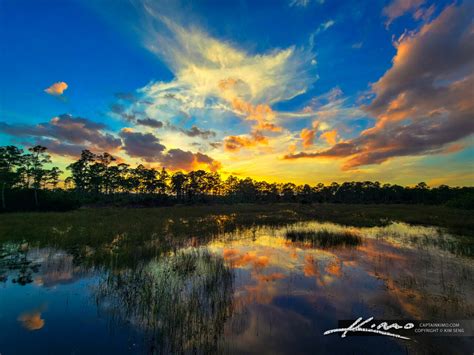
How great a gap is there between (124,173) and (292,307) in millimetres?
88233

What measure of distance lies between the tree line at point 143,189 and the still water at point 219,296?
4214 centimetres

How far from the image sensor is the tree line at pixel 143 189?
44969 mm

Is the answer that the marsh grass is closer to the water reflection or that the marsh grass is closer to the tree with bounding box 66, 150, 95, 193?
the water reflection

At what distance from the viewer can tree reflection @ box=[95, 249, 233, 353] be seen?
5.61 metres

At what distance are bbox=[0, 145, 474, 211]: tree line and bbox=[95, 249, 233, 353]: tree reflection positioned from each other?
48.7 m

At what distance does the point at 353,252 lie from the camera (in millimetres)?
14562

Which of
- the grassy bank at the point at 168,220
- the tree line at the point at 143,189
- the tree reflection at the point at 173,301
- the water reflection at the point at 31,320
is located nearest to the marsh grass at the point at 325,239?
the grassy bank at the point at 168,220

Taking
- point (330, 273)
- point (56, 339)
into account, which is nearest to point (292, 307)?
point (330, 273)

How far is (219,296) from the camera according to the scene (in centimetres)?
812

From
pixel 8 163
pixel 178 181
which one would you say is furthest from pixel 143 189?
pixel 8 163

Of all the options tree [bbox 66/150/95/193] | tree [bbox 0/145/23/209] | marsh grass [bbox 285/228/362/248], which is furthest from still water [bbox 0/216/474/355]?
tree [bbox 66/150/95/193]

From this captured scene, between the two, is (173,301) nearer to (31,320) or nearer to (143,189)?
(31,320)

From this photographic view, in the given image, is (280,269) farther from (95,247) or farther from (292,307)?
(95,247)

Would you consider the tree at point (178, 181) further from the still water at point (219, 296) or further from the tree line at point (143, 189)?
the still water at point (219, 296)
